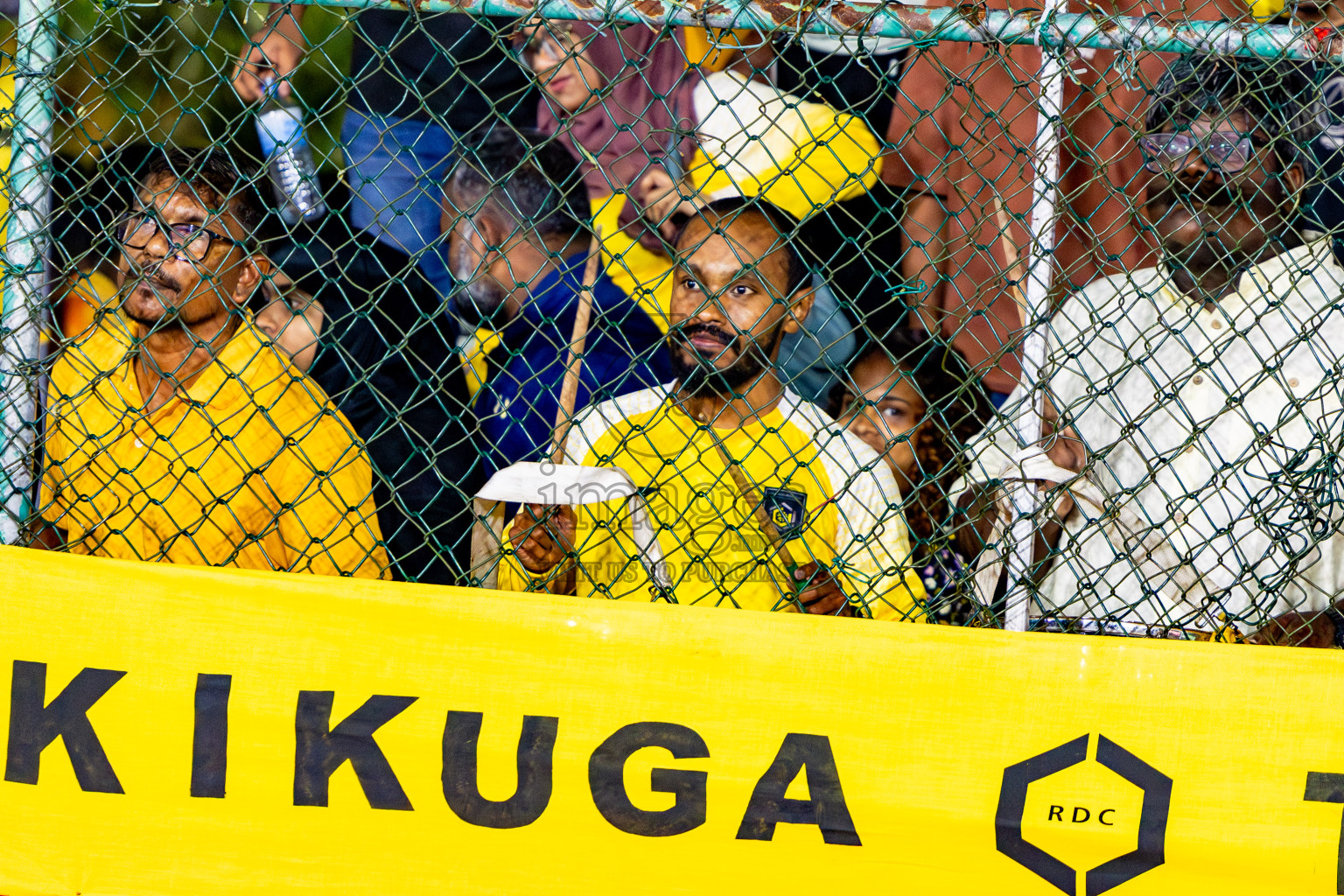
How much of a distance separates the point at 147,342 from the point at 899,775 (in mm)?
2195

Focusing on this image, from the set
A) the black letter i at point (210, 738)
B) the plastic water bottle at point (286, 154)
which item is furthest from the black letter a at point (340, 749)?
the plastic water bottle at point (286, 154)

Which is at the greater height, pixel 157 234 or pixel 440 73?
pixel 440 73

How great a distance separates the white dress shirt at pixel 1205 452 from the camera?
2250 mm

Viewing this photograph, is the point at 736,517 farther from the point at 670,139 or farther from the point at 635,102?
the point at 635,102

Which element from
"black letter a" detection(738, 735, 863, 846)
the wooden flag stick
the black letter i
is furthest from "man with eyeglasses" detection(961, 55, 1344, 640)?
the black letter i

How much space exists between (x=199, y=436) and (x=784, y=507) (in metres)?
1.39

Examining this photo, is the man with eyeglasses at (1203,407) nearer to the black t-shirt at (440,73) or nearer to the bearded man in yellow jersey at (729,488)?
the bearded man in yellow jersey at (729,488)

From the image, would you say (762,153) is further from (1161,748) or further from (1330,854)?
(1330,854)

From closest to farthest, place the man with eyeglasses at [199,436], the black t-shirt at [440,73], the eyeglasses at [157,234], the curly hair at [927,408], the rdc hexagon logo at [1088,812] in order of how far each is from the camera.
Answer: the rdc hexagon logo at [1088,812]
the man with eyeglasses at [199,436]
the eyeglasses at [157,234]
the curly hair at [927,408]
the black t-shirt at [440,73]

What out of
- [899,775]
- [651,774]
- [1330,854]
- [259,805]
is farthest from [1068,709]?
[259,805]

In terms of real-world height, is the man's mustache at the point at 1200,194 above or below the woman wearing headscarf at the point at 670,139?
below

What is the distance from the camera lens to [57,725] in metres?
1.80

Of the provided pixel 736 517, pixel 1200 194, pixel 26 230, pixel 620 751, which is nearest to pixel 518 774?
pixel 620 751

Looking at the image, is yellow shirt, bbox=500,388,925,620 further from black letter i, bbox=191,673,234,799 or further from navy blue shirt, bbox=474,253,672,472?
black letter i, bbox=191,673,234,799
